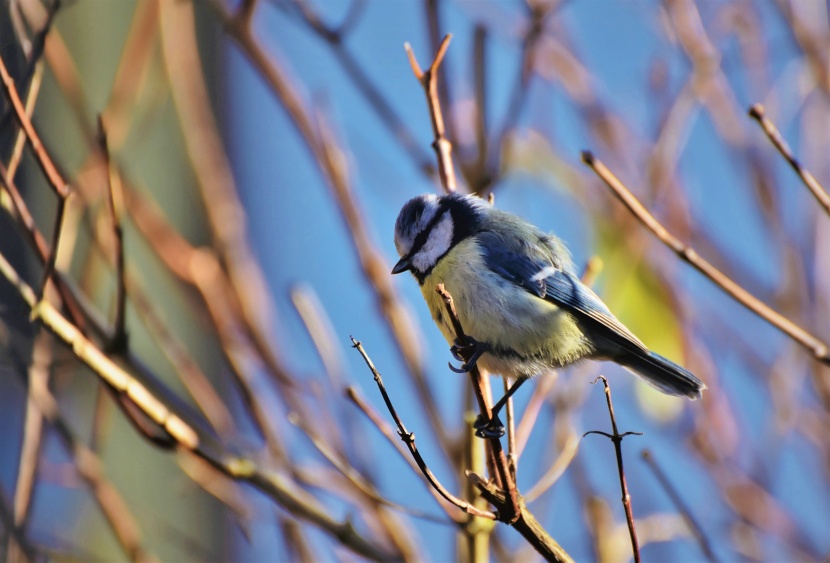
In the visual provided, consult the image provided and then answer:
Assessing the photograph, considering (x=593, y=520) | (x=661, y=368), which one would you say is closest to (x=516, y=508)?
(x=593, y=520)

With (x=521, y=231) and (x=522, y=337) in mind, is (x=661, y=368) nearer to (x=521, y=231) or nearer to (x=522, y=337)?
(x=522, y=337)

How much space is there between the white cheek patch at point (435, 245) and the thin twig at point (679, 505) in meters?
0.69

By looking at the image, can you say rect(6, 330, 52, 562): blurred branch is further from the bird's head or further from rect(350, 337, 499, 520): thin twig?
the bird's head

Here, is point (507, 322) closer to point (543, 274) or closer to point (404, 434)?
point (543, 274)

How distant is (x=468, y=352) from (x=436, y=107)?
1.23 ft

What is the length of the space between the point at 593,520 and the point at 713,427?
65 centimetres

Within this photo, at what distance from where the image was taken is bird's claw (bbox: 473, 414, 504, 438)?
1104 mm

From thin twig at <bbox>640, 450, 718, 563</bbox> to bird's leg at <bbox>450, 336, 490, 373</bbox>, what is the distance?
0.27m

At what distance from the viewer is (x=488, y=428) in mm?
1124

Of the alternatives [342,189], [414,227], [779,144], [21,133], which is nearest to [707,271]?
[779,144]

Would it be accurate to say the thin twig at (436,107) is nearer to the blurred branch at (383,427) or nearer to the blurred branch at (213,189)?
A: the blurred branch at (383,427)

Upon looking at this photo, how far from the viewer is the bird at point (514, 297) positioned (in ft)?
4.96

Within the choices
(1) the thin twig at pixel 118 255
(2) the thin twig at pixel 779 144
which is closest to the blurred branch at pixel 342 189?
(1) the thin twig at pixel 118 255

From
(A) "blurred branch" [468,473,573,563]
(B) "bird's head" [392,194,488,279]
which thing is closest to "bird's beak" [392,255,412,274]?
(B) "bird's head" [392,194,488,279]
